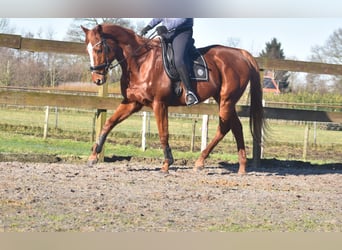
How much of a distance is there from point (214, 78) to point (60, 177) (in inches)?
100

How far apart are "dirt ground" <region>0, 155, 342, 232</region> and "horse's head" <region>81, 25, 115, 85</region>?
3.97ft

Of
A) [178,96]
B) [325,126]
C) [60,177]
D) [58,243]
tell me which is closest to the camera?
[58,243]

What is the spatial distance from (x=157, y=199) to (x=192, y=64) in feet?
8.48

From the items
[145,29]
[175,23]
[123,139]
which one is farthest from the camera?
[123,139]

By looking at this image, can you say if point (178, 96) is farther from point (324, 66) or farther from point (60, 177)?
point (324, 66)

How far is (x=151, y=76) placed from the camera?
7230mm

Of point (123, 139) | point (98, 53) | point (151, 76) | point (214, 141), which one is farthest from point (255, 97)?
point (123, 139)

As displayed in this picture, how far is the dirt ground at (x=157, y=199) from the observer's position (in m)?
4.31

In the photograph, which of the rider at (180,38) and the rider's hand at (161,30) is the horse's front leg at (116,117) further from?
the rider's hand at (161,30)

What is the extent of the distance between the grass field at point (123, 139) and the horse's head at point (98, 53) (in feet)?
7.51

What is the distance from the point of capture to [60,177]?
247 inches

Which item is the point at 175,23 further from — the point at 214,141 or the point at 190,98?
the point at 214,141

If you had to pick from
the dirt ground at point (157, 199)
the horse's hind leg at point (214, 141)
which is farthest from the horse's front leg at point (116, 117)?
the horse's hind leg at point (214, 141)

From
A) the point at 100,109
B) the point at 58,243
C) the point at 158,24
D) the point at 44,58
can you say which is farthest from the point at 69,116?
the point at 58,243
